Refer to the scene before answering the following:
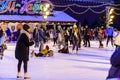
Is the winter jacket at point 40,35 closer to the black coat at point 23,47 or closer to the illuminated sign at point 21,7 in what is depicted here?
the black coat at point 23,47

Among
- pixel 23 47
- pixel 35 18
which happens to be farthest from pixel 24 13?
pixel 23 47

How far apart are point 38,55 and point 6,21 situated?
23989 mm

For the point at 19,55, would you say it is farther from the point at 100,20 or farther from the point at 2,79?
A: the point at 100,20

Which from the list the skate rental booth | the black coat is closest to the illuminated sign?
A: the skate rental booth

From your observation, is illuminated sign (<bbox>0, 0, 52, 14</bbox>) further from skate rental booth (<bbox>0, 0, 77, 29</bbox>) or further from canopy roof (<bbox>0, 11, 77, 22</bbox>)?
canopy roof (<bbox>0, 11, 77, 22</bbox>)

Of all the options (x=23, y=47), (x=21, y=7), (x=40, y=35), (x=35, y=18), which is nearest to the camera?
(x=23, y=47)

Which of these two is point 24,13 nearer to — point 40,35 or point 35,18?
point 35,18

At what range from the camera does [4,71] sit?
12781 mm

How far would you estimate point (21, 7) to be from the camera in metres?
44.7

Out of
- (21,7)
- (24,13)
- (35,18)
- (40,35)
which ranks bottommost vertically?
(40,35)

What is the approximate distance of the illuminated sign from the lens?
Result: 42.8 metres

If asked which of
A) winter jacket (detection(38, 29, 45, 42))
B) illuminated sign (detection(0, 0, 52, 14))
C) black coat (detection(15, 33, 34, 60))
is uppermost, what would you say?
illuminated sign (detection(0, 0, 52, 14))

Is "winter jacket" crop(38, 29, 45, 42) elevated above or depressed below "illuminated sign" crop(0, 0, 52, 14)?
below

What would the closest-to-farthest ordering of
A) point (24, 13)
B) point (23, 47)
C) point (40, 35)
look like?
1. point (23, 47)
2. point (40, 35)
3. point (24, 13)
